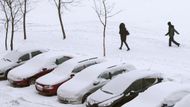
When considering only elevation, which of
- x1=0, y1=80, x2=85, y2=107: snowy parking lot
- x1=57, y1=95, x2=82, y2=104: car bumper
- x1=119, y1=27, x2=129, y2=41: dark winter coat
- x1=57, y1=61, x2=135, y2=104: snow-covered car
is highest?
x1=119, y1=27, x2=129, y2=41: dark winter coat

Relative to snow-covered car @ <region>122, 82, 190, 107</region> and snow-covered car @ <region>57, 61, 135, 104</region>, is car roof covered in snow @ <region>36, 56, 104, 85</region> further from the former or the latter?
snow-covered car @ <region>122, 82, 190, 107</region>

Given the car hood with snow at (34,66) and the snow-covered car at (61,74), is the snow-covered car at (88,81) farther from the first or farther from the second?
the car hood with snow at (34,66)

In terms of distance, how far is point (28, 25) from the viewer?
41656 millimetres

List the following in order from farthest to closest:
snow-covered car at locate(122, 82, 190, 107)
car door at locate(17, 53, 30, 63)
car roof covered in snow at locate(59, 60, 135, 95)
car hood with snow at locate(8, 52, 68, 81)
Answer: car door at locate(17, 53, 30, 63), car hood with snow at locate(8, 52, 68, 81), car roof covered in snow at locate(59, 60, 135, 95), snow-covered car at locate(122, 82, 190, 107)

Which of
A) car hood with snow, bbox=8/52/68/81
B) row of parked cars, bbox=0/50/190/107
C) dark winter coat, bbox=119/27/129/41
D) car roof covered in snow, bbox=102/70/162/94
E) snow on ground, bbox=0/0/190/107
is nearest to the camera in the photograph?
row of parked cars, bbox=0/50/190/107

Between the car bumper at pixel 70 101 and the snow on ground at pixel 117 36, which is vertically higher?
the snow on ground at pixel 117 36

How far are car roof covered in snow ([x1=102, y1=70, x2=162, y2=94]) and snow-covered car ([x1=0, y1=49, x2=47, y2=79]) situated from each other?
26.7 ft

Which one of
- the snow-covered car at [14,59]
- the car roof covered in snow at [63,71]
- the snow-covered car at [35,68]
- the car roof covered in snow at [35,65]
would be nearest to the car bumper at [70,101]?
the car roof covered in snow at [63,71]

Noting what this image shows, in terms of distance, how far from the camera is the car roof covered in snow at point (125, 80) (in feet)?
62.3

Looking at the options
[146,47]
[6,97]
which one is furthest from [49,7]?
[6,97]

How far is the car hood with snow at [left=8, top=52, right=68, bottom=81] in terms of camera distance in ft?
78.8

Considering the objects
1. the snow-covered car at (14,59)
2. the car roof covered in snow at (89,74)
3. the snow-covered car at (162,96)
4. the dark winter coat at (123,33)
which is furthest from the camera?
the dark winter coat at (123,33)

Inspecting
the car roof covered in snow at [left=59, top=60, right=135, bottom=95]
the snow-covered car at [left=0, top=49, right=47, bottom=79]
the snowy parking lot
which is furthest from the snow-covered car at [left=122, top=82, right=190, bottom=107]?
the snow-covered car at [left=0, top=49, right=47, bottom=79]

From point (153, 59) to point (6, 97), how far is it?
8.74 meters
